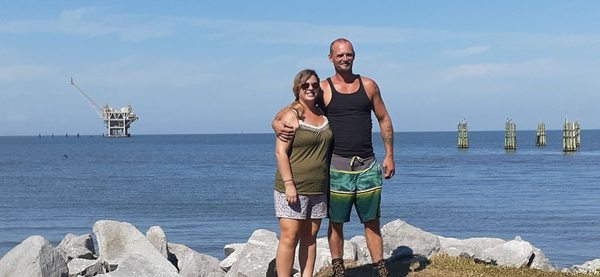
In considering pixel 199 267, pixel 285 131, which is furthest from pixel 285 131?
pixel 199 267

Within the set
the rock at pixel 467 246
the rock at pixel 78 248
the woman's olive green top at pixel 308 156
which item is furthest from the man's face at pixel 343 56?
the rock at pixel 78 248

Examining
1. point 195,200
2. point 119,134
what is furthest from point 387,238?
point 119,134

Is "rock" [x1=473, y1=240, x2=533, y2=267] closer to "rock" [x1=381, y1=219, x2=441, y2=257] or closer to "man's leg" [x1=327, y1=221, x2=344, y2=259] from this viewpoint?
"rock" [x1=381, y1=219, x2=441, y2=257]

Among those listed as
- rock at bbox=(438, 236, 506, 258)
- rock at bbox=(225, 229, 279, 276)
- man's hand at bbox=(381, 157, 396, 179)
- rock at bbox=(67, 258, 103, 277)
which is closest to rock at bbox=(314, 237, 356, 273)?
rock at bbox=(225, 229, 279, 276)

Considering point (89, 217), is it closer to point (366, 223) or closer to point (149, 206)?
point (149, 206)

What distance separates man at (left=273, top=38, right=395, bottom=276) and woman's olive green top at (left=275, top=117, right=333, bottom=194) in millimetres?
374

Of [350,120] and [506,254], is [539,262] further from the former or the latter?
[350,120]

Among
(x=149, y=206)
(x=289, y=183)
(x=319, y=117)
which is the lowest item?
(x=149, y=206)

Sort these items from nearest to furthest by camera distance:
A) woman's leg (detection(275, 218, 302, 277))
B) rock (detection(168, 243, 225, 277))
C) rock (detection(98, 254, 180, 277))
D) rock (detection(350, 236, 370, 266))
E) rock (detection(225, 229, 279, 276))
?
1. woman's leg (detection(275, 218, 302, 277))
2. rock (detection(98, 254, 180, 277))
3. rock (detection(225, 229, 279, 276))
4. rock (detection(350, 236, 370, 266))
5. rock (detection(168, 243, 225, 277))

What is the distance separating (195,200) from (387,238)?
23.9 metres

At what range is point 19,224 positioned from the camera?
83.3ft

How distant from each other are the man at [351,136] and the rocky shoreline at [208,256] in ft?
4.97

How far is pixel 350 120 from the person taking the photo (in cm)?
772

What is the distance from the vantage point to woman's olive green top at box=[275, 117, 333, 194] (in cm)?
734
